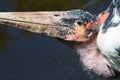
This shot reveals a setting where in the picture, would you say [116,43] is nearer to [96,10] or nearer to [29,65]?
[29,65]

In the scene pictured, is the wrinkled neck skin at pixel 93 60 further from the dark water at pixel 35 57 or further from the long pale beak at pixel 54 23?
the dark water at pixel 35 57

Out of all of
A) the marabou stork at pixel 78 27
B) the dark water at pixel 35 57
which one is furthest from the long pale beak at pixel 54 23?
the dark water at pixel 35 57

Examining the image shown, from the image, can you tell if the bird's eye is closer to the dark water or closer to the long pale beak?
the long pale beak

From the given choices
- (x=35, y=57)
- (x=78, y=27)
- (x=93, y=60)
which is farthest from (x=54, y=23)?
(x=35, y=57)

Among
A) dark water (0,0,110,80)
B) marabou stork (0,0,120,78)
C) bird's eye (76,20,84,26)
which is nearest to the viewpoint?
marabou stork (0,0,120,78)

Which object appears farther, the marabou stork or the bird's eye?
the bird's eye

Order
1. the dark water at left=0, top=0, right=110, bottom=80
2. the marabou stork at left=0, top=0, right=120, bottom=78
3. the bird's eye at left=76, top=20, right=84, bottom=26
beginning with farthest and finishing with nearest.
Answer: the dark water at left=0, top=0, right=110, bottom=80, the bird's eye at left=76, top=20, right=84, bottom=26, the marabou stork at left=0, top=0, right=120, bottom=78

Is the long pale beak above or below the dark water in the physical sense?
below

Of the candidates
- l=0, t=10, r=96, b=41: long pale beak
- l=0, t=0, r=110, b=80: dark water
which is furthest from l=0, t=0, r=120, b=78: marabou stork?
l=0, t=0, r=110, b=80: dark water
